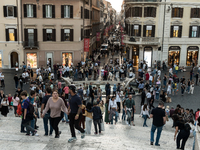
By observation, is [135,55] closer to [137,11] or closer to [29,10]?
[137,11]

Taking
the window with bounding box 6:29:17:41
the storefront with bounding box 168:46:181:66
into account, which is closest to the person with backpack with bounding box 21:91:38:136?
the window with bounding box 6:29:17:41

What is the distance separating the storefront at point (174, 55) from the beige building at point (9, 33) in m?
22.3

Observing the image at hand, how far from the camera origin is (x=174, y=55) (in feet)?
133

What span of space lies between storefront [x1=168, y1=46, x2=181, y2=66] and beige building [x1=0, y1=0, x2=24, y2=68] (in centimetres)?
2235

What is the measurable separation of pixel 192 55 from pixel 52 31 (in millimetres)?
22007

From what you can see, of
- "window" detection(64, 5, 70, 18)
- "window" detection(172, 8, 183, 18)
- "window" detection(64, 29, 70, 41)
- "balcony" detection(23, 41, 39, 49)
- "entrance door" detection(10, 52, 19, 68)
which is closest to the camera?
"balcony" detection(23, 41, 39, 49)

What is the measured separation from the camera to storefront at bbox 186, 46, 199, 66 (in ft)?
132

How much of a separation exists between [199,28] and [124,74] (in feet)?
55.3

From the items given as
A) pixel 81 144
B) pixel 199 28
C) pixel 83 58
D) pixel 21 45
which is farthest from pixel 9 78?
pixel 199 28

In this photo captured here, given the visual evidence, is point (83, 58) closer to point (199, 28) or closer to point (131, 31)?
point (131, 31)

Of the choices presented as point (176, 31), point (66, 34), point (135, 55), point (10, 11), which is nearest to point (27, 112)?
point (66, 34)

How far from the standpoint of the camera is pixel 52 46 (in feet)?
118

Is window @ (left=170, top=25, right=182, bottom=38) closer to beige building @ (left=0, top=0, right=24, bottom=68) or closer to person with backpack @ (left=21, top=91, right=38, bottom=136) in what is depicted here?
beige building @ (left=0, top=0, right=24, bottom=68)

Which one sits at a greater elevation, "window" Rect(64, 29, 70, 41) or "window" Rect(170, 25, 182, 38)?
"window" Rect(170, 25, 182, 38)
